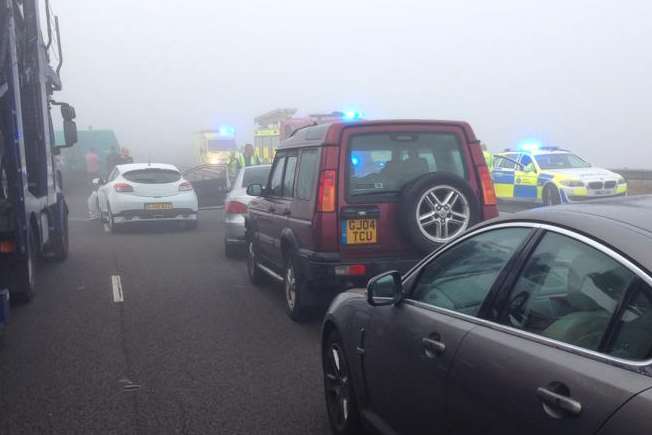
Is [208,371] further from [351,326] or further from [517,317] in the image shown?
[517,317]

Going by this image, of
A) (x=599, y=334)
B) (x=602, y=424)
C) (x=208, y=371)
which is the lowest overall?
(x=208, y=371)

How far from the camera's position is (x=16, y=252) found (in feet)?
24.5

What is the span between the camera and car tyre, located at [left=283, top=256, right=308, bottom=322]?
716 centimetres

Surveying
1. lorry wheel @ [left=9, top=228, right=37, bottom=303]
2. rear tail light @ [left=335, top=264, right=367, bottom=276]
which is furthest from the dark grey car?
lorry wheel @ [left=9, top=228, right=37, bottom=303]

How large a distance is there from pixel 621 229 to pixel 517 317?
545 mm

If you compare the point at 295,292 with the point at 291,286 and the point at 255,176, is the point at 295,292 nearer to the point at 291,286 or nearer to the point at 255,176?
the point at 291,286

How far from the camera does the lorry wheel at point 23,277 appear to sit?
25.4 ft

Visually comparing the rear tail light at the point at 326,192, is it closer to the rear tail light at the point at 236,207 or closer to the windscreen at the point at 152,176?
the rear tail light at the point at 236,207

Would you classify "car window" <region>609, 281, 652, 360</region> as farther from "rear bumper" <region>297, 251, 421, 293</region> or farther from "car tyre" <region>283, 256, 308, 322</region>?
"car tyre" <region>283, 256, 308, 322</region>

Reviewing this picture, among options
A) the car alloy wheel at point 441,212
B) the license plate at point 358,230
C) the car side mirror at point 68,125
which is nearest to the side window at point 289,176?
the license plate at point 358,230

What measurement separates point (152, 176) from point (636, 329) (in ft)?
49.0

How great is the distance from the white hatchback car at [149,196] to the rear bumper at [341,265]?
32.9ft

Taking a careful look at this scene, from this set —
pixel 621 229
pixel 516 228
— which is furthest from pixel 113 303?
pixel 621 229

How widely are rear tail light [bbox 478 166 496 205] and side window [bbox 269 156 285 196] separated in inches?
86.3
